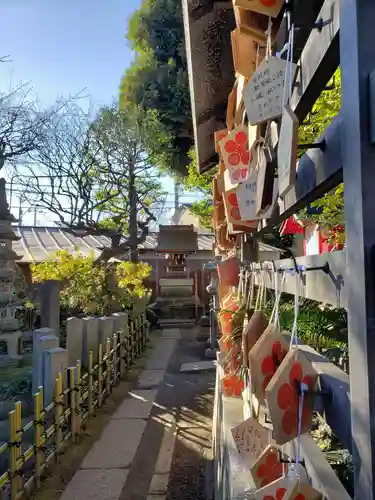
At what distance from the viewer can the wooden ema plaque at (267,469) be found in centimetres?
A: 146

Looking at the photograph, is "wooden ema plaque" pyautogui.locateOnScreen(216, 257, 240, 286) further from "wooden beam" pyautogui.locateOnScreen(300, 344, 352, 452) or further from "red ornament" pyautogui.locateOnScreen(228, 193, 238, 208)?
"wooden beam" pyautogui.locateOnScreen(300, 344, 352, 452)

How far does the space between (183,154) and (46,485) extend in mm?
12152

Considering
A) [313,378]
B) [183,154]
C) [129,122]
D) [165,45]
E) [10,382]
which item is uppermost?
[165,45]

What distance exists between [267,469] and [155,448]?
4.08 m

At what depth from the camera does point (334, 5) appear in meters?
0.98

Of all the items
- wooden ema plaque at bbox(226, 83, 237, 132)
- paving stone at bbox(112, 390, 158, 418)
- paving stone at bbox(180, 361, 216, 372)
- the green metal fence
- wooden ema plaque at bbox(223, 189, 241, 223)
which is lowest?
paving stone at bbox(112, 390, 158, 418)

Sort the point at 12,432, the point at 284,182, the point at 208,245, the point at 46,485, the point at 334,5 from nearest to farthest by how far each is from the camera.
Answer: the point at 334,5, the point at 284,182, the point at 12,432, the point at 46,485, the point at 208,245

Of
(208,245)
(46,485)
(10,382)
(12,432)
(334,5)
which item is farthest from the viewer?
(208,245)

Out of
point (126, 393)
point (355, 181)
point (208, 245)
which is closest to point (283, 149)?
point (355, 181)

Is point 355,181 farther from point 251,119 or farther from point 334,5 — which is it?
point 251,119

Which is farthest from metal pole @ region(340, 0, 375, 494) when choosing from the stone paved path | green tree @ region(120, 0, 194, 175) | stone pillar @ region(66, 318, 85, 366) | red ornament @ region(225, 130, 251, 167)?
green tree @ region(120, 0, 194, 175)

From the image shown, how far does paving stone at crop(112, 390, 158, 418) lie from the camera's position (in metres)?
6.41

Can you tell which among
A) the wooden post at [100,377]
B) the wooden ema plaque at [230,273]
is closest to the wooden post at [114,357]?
the wooden post at [100,377]

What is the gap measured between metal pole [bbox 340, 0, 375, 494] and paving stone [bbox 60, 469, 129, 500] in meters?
3.78
